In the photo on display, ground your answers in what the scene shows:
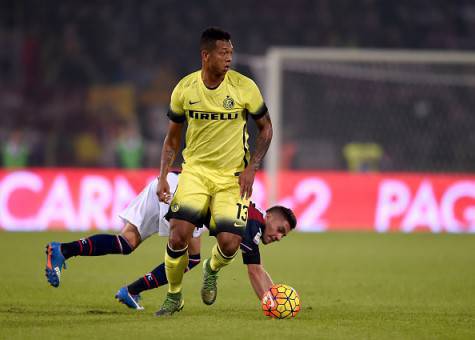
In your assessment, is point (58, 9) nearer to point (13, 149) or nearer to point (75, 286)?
point (13, 149)

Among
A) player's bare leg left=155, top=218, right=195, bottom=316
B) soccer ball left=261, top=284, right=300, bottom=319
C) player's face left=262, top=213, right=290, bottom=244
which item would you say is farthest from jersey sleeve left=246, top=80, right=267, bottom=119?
soccer ball left=261, top=284, right=300, bottom=319

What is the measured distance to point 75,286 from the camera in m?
9.61

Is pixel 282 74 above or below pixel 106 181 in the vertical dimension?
above

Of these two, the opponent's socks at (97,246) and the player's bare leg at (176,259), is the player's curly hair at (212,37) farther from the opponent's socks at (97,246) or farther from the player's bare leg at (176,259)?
the opponent's socks at (97,246)

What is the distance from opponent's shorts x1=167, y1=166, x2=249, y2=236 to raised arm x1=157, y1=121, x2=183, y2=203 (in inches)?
3.6

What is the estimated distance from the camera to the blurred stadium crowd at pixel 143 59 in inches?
912

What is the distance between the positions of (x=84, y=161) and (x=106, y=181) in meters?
6.08

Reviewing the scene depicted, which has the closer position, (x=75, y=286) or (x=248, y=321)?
(x=248, y=321)

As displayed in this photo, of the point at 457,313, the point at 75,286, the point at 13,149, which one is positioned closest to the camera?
the point at 457,313

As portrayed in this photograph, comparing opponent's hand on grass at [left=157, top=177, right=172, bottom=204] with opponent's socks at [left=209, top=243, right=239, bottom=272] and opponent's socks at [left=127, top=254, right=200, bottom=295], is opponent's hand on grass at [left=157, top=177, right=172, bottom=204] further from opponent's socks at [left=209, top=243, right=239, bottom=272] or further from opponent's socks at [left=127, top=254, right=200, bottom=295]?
opponent's socks at [left=127, top=254, right=200, bottom=295]

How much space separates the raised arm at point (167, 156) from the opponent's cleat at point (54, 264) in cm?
88

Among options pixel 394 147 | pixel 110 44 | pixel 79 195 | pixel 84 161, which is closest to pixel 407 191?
pixel 394 147

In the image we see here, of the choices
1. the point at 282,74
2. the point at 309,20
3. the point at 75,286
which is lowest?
the point at 75,286

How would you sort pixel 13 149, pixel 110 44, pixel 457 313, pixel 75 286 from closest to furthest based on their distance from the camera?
pixel 457 313 < pixel 75 286 < pixel 13 149 < pixel 110 44
